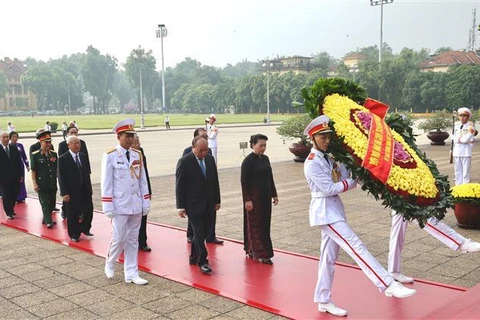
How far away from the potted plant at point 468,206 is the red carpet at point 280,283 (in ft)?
9.06

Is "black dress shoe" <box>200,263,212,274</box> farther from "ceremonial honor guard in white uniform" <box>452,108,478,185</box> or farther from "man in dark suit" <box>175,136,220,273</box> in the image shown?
"ceremonial honor guard in white uniform" <box>452,108,478,185</box>

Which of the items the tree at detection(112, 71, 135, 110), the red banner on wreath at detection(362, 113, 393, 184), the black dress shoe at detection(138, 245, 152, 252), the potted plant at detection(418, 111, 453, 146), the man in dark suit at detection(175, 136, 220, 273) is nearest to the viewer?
the red banner on wreath at detection(362, 113, 393, 184)

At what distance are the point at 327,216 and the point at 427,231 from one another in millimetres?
→ 1451

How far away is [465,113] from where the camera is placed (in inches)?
372

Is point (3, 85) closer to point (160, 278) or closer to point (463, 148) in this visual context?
point (463, 148)

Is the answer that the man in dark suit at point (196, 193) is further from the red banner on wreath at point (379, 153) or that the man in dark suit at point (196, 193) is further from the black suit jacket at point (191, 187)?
the red banner on wreath at point (379, 153)

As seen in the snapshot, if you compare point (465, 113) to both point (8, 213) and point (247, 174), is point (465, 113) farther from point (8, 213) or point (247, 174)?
point (8, 213)

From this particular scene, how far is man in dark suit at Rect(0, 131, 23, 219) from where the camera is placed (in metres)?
8.80

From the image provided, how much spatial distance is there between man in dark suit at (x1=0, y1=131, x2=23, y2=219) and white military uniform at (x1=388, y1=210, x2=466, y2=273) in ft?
22.4

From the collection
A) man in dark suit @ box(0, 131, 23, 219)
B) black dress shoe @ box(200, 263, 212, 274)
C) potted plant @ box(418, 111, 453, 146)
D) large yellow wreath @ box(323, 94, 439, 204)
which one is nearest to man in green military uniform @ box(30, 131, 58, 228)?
man in dark suit @ box(0, 131, 23, 219)

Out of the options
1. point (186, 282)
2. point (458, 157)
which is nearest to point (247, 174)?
point (186, 282)

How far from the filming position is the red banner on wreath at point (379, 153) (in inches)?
157

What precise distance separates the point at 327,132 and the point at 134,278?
105 inches

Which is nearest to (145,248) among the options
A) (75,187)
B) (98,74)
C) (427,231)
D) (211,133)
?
(75,187)
